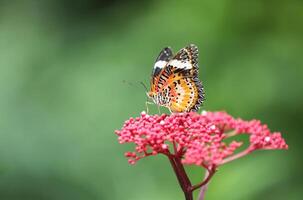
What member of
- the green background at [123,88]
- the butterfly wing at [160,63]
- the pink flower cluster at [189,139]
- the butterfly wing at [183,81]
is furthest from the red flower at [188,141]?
the green background at [123,88]

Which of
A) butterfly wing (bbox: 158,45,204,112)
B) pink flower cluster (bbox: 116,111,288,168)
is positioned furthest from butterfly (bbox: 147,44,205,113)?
pink flower cluster (bbox: 116,111,288,168)

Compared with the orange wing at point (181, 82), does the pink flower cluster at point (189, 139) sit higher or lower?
lower

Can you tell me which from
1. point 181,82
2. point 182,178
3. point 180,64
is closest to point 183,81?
point 181,82

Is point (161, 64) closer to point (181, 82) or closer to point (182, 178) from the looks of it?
point (181, 82)

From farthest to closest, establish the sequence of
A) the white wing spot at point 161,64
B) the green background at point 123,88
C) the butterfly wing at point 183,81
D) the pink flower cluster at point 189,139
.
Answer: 1. the green background at point 123,88
2. the white wing spot at point 161,64
3. the butterfly wing at point 183,81
4. the pink flower cluster at point 189,139

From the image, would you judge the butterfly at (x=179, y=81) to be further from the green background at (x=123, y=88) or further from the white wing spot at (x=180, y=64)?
the green background at (x=123, y=88)

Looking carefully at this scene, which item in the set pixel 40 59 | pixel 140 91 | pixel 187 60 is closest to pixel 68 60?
pixel 40 59

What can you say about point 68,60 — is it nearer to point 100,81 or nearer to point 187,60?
point 100,81
